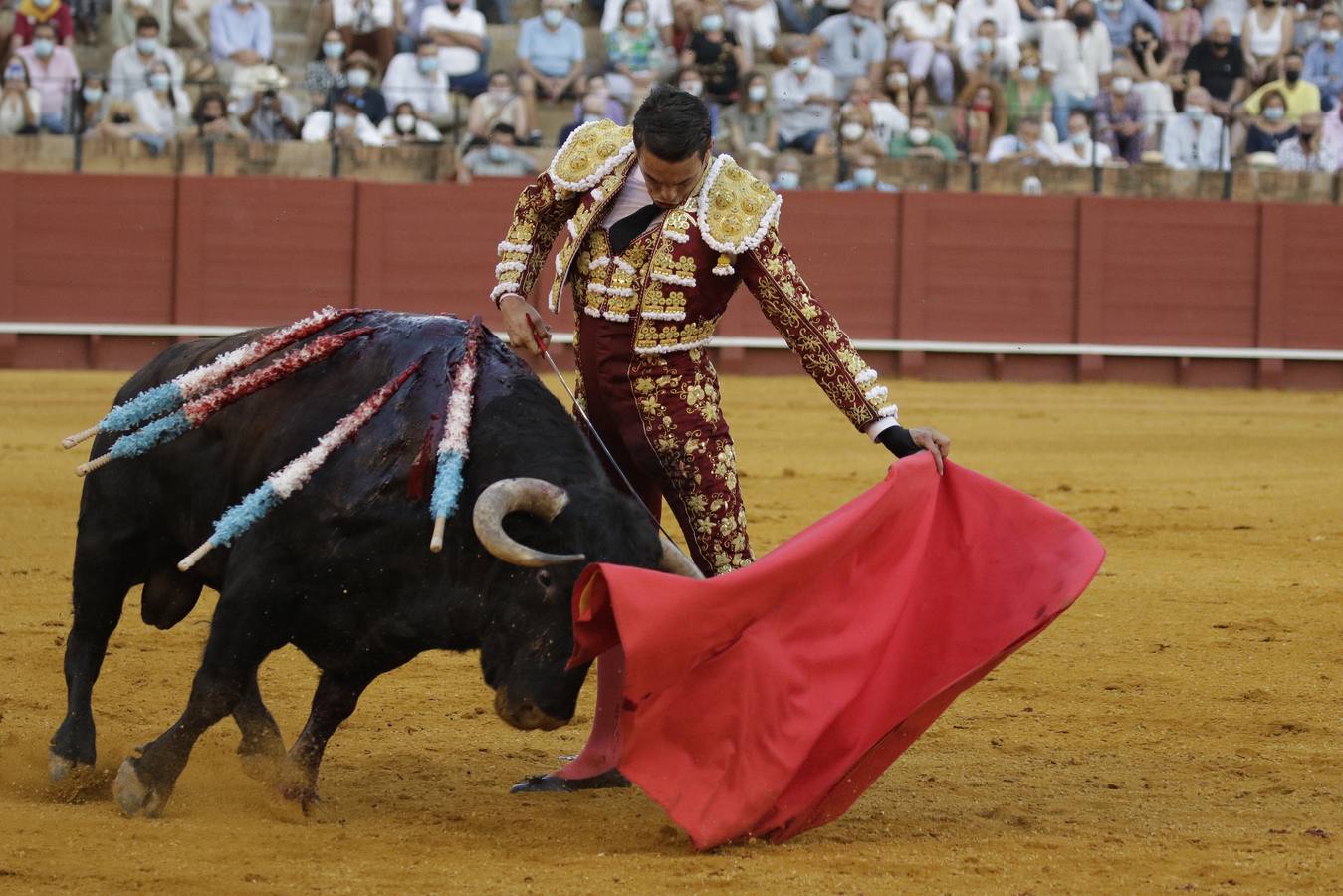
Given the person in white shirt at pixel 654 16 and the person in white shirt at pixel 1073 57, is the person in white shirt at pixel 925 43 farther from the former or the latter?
the person in white shirt at pixel 654 16

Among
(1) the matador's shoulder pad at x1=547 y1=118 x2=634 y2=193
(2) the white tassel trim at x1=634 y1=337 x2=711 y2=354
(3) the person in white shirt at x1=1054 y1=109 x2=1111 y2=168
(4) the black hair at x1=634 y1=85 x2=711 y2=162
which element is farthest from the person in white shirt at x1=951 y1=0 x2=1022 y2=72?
(4) the black hair at x1=634 y1=85 x2=711 y2=162

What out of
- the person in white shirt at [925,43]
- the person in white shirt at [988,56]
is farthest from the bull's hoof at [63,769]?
the person in white shirt at [988,56]

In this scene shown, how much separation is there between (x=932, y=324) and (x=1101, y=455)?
3502 mm

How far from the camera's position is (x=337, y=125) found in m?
11.2

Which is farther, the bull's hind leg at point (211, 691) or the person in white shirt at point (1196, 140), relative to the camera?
the person in white shirt at point (1196, 140)

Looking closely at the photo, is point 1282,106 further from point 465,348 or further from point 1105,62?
point 465,348

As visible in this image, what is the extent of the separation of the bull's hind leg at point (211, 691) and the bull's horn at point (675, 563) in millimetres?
662

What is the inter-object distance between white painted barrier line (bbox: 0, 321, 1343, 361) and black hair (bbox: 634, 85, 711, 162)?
828cm

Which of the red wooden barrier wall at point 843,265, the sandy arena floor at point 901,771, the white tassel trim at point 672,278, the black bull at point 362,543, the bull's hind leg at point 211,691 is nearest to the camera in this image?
the sandy arena floor at point 901,771

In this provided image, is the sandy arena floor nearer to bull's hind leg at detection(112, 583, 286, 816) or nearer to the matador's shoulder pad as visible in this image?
bull's hind leg at detection(112, 583, 286, 816)

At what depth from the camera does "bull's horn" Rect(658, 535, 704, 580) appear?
10.1 ft

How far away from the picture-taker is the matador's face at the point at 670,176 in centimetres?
312

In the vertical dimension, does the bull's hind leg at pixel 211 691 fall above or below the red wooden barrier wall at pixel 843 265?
below

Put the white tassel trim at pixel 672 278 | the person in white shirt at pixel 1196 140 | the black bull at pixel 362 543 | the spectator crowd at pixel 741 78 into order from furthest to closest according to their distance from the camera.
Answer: the person in white shirt at pixel 1196 140
the spectator crowd at pixel 741 78
the white tassel trim at pixel 672 278
the black bull at pixel 362 543
